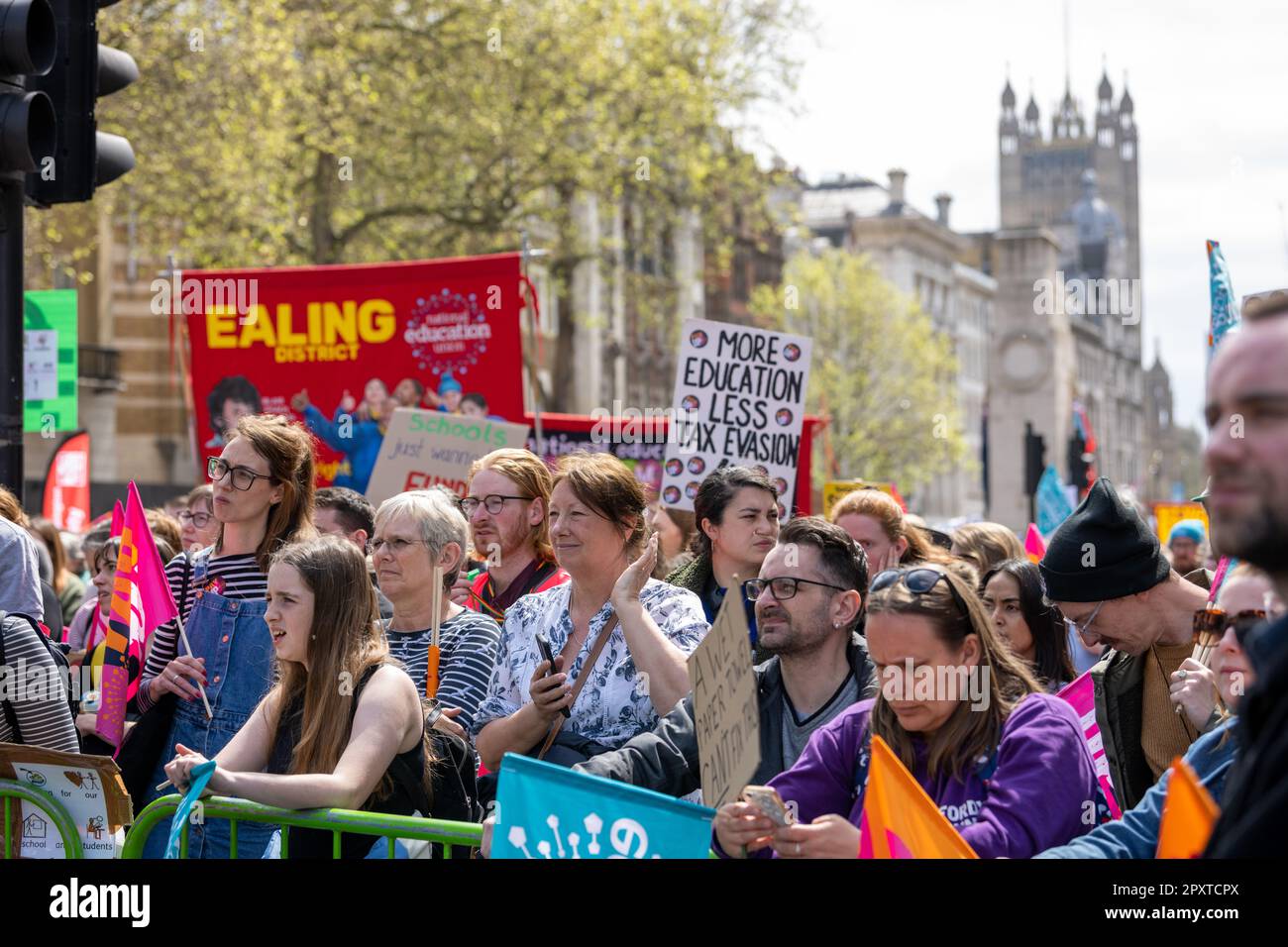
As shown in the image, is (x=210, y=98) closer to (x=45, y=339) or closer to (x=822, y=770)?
(x=45, y=339)

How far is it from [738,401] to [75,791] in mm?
4966

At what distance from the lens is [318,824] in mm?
4309

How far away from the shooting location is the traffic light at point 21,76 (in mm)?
5562

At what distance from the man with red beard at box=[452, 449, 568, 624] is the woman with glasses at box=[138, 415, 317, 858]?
63cm

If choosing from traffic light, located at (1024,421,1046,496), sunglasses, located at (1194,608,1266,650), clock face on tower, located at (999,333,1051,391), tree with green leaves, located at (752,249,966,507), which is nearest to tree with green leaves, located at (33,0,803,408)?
traffic light, located at (1024,421,1046,496)

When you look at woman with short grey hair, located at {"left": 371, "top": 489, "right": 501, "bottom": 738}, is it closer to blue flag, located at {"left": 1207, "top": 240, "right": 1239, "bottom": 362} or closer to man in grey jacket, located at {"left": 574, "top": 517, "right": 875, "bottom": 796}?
man in grey jacket, located at {"left": 574, "top": 517, "right": 875, "bottom": 796}

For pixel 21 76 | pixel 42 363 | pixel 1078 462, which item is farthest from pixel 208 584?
pixel 1078 462

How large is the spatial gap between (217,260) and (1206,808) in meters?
20.7

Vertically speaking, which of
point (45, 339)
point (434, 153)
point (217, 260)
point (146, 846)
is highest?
point (434, 153)

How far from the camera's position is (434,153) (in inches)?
943

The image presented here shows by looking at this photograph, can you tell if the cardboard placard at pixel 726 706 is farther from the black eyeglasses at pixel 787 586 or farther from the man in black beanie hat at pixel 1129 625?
the man in black beanie hat at pixel 1129 625

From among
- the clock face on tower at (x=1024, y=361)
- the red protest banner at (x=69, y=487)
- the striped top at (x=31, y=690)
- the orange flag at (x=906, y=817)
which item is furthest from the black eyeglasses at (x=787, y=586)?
the clock face on tower at (x=1024, y=361)

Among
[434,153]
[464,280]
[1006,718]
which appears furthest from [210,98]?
[1006,718]

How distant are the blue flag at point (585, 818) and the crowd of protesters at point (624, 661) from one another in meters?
0.08
